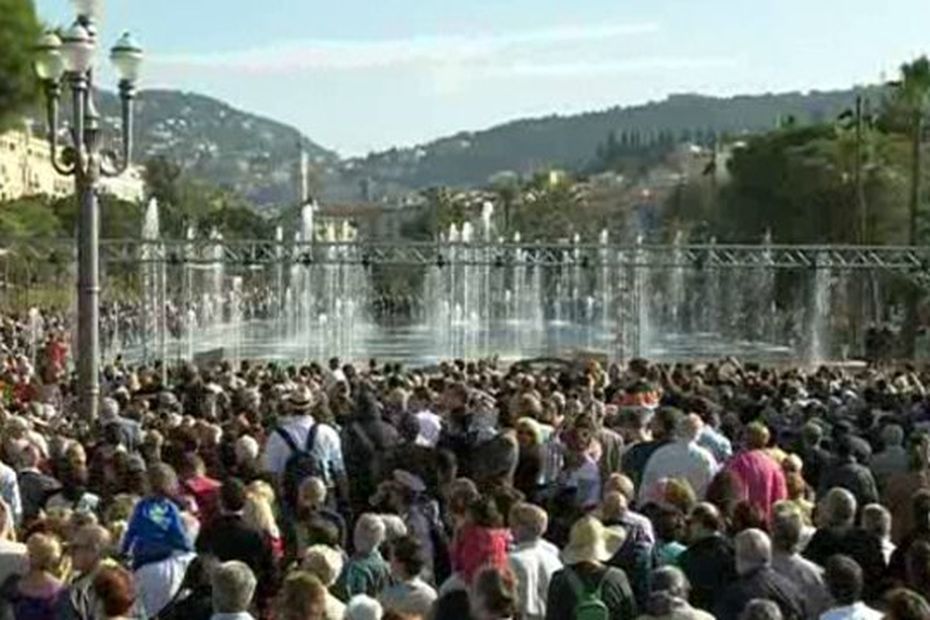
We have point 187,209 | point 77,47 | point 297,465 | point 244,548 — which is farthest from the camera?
point 187,209

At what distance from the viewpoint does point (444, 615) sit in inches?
371

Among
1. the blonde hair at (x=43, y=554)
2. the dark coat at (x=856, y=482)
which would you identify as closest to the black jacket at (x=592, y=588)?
the blonde hair at (x=43, y=554)

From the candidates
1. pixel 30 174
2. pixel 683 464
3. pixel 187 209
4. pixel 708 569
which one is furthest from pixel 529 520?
pixel 30 174

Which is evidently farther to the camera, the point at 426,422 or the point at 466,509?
the point at 426,422

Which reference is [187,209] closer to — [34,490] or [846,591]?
[34,490]

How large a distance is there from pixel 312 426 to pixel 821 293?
5580cm

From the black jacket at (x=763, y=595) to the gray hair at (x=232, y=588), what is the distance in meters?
2.54

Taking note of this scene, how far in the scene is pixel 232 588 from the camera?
8.88 metres

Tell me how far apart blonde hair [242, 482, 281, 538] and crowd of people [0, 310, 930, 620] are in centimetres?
2

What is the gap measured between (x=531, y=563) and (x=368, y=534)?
3.02 ft

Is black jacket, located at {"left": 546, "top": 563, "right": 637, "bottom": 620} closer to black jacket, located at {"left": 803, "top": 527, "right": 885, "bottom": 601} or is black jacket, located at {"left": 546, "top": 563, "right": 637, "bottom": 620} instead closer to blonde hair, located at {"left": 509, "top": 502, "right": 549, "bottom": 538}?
blonde hair, located at {"left": 509, "top": 502, "right": 549, "bottom": 538}

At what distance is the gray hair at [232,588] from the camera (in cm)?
888

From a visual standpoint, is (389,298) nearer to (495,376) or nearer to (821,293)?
(821,293)

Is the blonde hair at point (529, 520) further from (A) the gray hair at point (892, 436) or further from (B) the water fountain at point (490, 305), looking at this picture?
(B) the water fountain at point (490, 305)
